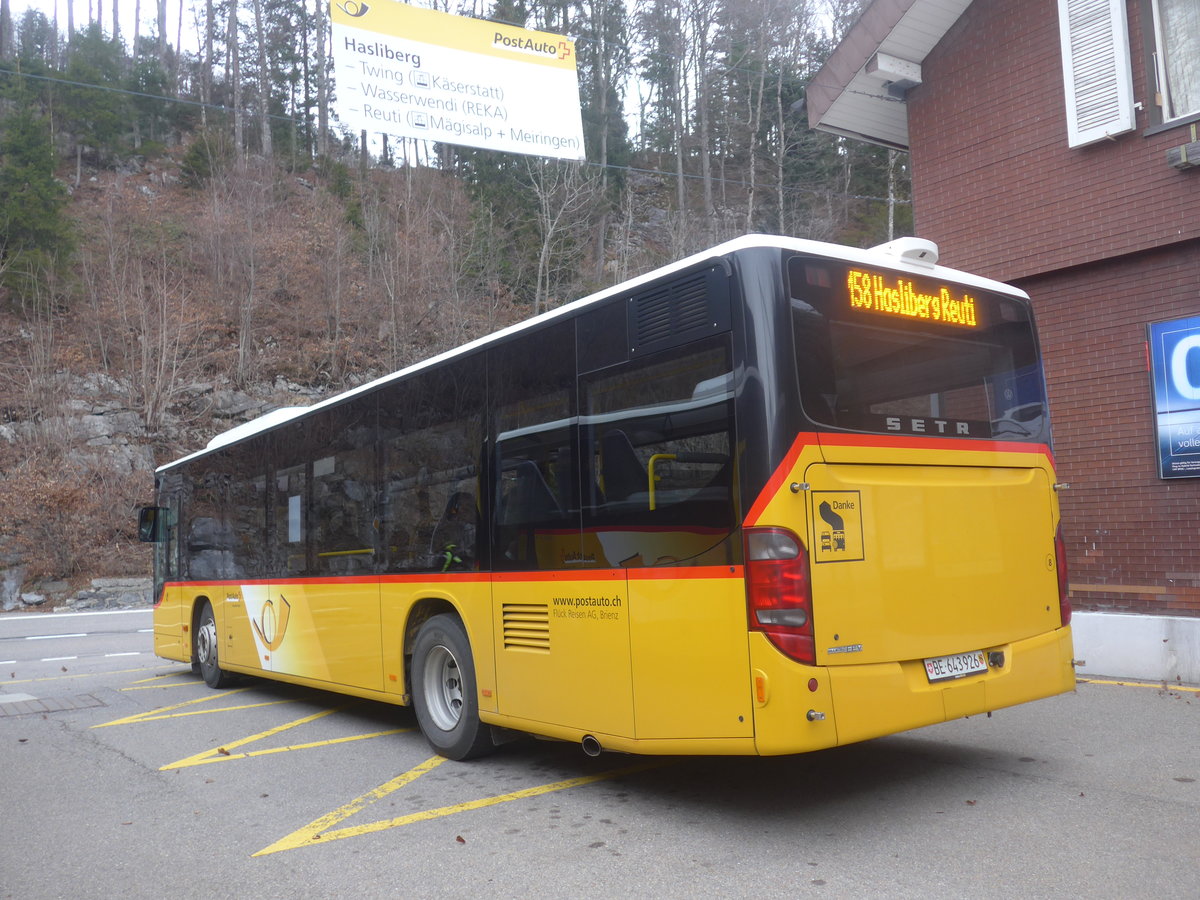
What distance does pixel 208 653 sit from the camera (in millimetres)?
11609

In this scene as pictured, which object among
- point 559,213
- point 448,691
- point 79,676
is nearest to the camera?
point 448,691

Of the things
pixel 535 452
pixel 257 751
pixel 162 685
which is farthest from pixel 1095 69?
pixel 162 685

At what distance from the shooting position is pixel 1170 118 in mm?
10172

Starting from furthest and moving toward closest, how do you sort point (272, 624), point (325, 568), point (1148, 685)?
1. point (272, 624)
2. point (1148, 685)
3. point (325, 568)

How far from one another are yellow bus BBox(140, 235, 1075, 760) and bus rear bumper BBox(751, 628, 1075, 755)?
1cm

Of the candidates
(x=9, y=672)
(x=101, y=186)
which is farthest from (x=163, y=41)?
(x=9, y=672)

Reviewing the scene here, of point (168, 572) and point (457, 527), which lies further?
point (168, 572)

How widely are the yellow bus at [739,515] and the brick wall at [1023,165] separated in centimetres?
490

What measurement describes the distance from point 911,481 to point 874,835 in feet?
5.95

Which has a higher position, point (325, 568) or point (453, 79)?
point (453, 79)

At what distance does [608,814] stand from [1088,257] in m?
8.26

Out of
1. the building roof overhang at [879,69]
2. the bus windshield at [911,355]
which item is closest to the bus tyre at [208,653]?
the bus windshield at [911,355]

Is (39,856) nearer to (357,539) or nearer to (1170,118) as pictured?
(357,539)

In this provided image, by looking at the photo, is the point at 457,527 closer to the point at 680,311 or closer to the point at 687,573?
the point at 687,573
